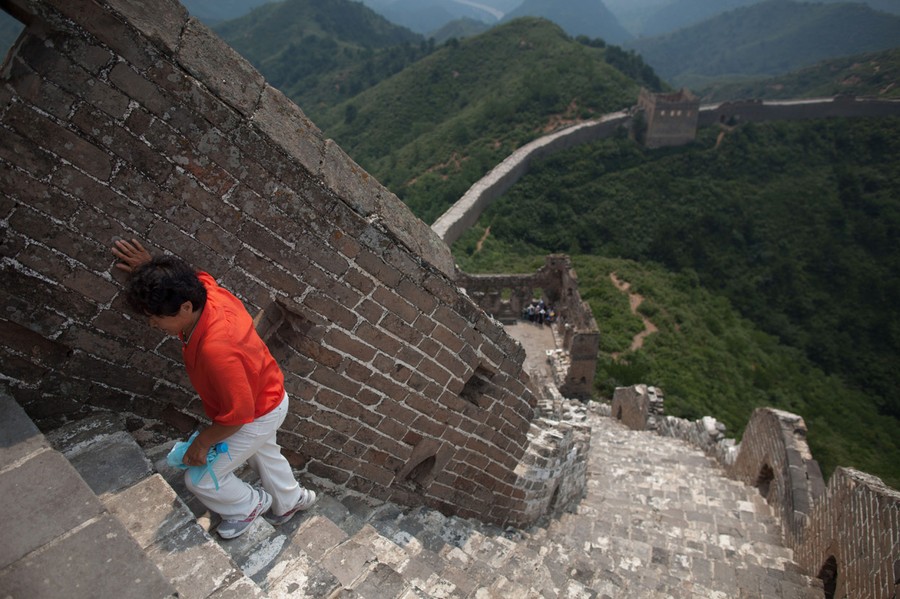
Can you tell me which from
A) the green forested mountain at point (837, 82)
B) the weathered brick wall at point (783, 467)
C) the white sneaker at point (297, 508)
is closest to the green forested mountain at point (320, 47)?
the green forested mountain at point (837, 82)

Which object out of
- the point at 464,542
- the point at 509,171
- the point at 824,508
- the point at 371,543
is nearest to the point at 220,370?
the point at 371,543

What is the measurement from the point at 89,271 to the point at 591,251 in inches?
1104

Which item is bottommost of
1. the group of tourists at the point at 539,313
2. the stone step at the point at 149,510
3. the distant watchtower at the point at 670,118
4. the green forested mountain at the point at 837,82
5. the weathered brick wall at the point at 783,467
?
the group of tourists at the point at 539,313

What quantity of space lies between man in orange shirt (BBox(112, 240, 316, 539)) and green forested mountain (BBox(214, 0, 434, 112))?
5801 centimetres

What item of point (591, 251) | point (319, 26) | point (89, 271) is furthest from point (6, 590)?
point (319, 26)

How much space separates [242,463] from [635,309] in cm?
2025

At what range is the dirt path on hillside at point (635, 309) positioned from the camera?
1925 centimetres

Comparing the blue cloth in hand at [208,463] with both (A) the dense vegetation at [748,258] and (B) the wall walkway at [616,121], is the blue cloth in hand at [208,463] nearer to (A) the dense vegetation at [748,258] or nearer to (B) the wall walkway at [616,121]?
(A) the dense vegetation at [748,258]

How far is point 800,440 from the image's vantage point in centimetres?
734

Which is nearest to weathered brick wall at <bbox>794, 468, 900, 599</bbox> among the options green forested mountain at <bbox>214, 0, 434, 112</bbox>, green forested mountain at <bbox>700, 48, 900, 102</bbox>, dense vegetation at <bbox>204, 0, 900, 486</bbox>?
dense vegetation at <bbox>204, 0, 900, 486</bbox>

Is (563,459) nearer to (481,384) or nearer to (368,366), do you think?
(481,384)

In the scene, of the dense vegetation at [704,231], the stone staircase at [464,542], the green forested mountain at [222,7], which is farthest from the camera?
the green forested mountain at [222,7]

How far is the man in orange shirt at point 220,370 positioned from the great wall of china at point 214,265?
0.34 metres

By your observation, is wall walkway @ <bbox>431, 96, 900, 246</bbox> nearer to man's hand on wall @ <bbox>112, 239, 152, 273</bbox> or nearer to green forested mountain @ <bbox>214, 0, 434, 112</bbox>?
man's hand on wall @ <bbox>112, 239, 152, 273</bbox>
